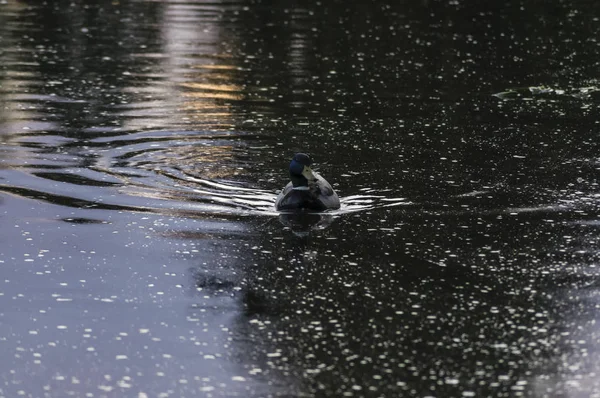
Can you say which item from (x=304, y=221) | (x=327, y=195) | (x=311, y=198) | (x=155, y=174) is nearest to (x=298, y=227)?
(x=304, y=221)

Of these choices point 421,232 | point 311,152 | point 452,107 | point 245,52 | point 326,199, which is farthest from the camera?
point 245,52

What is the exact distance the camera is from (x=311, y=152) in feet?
41.2

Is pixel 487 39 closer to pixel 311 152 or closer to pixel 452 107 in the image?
pixel 452 107

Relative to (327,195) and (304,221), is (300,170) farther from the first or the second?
(304,221)

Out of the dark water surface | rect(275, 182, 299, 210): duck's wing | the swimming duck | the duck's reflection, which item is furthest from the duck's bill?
the dark water surface

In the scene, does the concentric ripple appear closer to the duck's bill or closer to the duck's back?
the duck's back

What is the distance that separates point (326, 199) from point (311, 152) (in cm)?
242

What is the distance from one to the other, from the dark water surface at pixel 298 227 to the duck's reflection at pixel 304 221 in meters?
0.03

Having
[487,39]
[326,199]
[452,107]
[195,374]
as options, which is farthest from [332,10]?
[195,374]

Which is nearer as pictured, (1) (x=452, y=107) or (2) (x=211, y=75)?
(1) (x=452, y=107)

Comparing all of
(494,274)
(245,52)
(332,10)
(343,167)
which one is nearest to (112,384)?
(494,274)

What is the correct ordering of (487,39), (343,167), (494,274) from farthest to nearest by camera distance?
(487,39), (343,167), (494,274)

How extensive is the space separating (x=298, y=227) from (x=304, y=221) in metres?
0.20

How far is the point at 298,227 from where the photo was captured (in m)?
9.80
